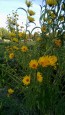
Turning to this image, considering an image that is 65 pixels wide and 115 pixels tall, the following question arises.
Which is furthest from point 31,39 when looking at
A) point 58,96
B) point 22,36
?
point 58,96

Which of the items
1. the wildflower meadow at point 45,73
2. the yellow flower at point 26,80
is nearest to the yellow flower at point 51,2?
the wildflower meadow at point 45,73

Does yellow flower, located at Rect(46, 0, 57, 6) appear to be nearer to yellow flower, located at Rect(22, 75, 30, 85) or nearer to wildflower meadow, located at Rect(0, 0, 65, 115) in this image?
wildflower meadow, located at Rect(0, 0, 65, 115)

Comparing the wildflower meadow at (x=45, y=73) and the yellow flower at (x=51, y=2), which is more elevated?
the yellow flower at (x=51, y=2)

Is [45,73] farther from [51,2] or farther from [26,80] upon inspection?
[51,2]

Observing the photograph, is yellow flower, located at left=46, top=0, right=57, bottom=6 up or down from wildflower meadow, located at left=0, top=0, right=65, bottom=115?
up

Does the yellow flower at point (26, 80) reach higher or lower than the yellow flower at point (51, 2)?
lower

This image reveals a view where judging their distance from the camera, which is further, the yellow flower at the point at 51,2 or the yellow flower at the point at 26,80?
the yellow flower at the point at 51,2

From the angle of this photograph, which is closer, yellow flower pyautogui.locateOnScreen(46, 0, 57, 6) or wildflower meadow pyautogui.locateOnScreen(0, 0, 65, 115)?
wildflower meadow pyautogui.locateOnScreen(0, 0, 65, 115)

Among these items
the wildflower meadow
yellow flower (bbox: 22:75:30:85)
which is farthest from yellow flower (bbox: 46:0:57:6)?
yellow flower (bbox: 22:75:30:85)

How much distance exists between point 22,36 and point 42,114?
1.21 meters

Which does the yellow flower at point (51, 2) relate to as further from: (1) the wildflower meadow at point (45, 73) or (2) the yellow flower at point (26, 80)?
(2) the yellow flower at point (26, 80)

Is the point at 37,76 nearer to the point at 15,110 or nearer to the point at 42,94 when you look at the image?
the point at 42,94

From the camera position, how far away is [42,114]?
3.31 m

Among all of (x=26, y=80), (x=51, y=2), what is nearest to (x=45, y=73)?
(x=26, y=80)
